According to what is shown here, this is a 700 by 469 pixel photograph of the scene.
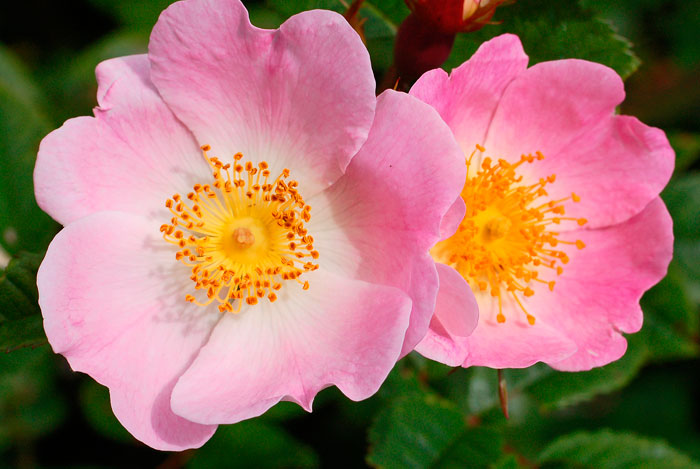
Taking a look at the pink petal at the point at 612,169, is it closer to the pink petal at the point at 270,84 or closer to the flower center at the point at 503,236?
the flower center at the point at 503,236

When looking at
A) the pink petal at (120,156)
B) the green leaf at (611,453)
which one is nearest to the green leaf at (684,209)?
the green leaf at (611,453)

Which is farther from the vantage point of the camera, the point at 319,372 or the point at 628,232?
the point at 628,232

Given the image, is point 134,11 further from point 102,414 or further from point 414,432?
point 414,432

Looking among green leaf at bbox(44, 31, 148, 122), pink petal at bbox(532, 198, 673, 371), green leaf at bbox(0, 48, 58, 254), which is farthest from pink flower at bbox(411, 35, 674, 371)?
green leaf at bbox(44, 31, 148, 122)

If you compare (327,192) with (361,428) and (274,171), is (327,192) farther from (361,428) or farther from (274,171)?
(361,428)

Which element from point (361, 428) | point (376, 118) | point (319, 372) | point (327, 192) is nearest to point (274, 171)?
point (327, 192)

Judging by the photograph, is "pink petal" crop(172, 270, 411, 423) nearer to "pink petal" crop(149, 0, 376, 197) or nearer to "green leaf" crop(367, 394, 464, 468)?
"pink petal" crop(149, 0, 376, 197)

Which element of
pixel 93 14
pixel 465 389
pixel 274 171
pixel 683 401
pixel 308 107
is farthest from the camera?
pixel 93 14
